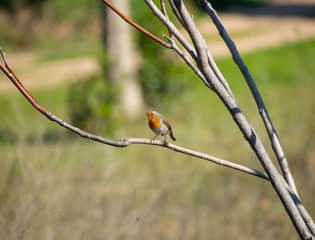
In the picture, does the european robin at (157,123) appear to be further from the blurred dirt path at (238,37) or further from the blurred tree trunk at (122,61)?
the blurred dirt path at (238,37)

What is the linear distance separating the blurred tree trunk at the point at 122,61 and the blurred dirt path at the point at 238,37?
125 inches

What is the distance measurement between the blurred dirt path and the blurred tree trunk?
3.18 m

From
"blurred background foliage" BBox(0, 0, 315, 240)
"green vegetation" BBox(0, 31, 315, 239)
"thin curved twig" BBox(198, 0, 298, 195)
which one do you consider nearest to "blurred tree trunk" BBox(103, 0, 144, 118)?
"blurred background foliage" BBox(0, 0, 315, 240)

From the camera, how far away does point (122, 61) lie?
13711 millimetres

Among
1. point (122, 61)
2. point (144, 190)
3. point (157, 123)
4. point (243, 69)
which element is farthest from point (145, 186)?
point (122, 61)

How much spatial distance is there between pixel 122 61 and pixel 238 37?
33.6ft

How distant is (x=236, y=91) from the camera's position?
15328 mm

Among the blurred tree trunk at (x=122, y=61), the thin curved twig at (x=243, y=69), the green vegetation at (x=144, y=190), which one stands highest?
the blurred tree trunk at (x=122, y=61)

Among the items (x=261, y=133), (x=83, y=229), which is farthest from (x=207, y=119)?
(x=83, y=229)

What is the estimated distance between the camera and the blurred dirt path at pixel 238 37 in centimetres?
1978

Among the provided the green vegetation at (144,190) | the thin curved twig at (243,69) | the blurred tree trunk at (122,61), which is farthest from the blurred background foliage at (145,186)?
the blurred tree trunk at (122,61)

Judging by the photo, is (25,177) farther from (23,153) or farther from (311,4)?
(311,4)

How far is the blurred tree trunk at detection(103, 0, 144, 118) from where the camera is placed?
13484mm

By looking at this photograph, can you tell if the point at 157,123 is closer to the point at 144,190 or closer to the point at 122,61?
the point at 144,190
